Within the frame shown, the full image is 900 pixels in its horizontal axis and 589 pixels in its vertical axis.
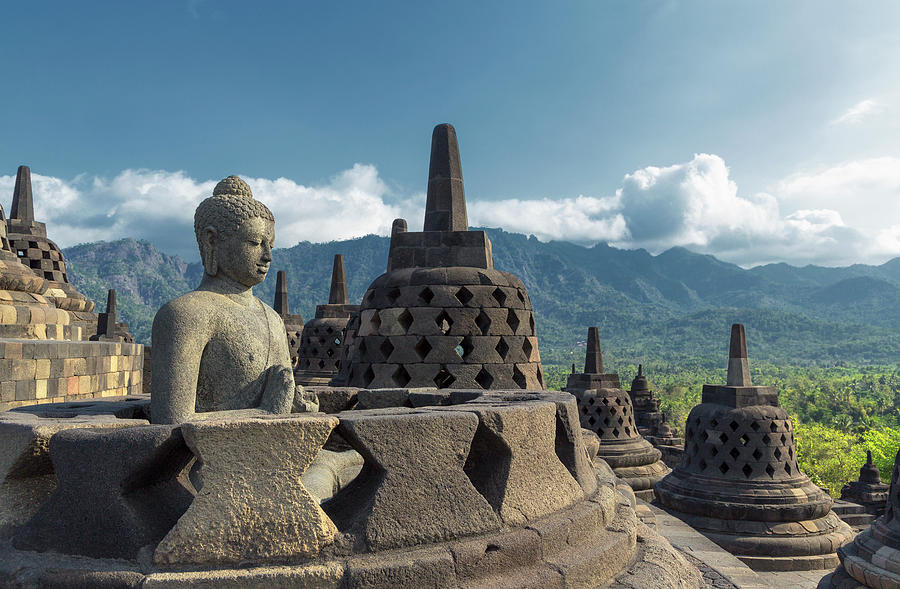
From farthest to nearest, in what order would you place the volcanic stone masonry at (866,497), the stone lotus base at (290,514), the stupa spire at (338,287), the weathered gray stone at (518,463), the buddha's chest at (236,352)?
the stupa spire at (338,287), the volcanic stone masonry at (866,497), the buddha's chest at (236,352), the weathered gray stone at (518,463), the stone lotus base at (290,514)

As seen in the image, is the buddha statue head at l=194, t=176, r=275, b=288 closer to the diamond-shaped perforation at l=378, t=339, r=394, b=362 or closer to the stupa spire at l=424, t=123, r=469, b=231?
the diamond-shaped perforation at l=378, t=339, r=394, b=362

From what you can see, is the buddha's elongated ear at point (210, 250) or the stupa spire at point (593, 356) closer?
the buddha's elongated ear at point (210, 250)

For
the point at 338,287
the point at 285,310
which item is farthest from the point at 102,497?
the point at 285,310

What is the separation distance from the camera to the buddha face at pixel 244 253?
3.07 metres

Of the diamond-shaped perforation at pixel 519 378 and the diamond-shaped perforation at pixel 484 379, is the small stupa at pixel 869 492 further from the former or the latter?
the diamond-shaped perforation at pixel 484 379

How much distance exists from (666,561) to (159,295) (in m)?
199

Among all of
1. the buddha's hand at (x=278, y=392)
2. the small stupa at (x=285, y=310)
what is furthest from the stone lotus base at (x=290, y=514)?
the small stupa at (x=285, y=310)

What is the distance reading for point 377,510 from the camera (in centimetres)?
221

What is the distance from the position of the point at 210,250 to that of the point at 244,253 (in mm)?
176

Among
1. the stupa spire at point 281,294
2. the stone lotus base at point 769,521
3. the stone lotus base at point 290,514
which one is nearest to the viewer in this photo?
the stone lotus base at point 290,514

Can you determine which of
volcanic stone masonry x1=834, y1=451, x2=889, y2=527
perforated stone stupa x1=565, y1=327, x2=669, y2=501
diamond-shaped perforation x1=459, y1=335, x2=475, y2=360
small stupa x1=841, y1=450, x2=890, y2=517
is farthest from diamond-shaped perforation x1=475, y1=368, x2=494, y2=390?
small stupa x1=841, y1=450, x2=890, y2=517

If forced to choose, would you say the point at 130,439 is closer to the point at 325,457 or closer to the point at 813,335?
the point at 325,457

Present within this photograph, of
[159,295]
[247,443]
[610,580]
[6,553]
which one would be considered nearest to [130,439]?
[247,443]

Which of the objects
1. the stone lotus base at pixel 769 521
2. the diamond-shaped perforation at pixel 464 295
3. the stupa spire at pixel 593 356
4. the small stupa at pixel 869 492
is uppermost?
the diamond-shaped perforation at pixel 464 295
